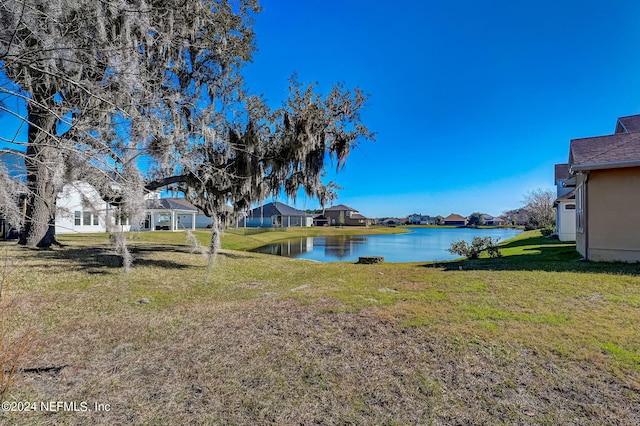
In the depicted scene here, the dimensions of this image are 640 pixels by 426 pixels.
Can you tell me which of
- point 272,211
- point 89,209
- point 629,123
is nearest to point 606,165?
point 629,123

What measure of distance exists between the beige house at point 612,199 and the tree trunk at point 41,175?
11.9m

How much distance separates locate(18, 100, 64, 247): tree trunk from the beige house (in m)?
11.9

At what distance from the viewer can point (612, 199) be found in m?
9.03

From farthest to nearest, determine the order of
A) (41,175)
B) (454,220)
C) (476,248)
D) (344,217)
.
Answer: (454,220) → (344,217) → (476,248) → (41,175)

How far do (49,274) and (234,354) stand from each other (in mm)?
6139

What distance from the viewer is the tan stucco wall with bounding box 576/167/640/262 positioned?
28.5ft

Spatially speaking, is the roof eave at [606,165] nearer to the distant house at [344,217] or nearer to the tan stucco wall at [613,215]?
the tan stucco wall at [613,215]

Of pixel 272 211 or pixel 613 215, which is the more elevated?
pixel 272 211

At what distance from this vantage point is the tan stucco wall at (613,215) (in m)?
8.67

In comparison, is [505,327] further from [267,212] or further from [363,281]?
[267,212]

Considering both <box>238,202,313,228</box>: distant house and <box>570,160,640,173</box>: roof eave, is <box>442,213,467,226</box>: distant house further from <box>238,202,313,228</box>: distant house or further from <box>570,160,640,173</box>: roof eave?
<box>570,160,640,173</box>: roof eave

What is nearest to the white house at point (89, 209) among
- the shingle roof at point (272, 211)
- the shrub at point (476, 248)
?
the shrub at point (476, 248)

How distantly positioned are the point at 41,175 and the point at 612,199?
13.2 m

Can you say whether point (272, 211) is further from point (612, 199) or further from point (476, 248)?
point (612, 199)
